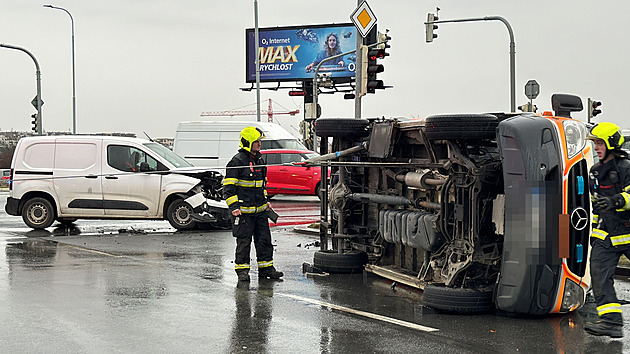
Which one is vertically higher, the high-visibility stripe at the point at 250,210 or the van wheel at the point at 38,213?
the high-visibility stripe at the point at 250,210

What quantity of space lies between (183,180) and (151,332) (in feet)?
30.9

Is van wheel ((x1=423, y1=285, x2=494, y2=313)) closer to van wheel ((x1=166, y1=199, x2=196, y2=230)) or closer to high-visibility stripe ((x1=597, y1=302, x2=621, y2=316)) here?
high-visibility stripe ((x1=597, y1=302, x2=621, y2=316))

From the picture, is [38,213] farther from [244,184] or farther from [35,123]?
[35,123]

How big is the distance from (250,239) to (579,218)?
13.1 ft

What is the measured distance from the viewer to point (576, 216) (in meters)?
7.83

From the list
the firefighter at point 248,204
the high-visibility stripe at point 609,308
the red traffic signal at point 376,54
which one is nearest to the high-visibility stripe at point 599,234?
the high-visibility stripe at point 609,308

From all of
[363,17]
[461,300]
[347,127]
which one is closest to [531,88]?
[363,17]

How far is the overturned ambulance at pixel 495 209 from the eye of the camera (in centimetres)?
775

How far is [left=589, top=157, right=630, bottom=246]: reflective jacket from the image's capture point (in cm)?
737

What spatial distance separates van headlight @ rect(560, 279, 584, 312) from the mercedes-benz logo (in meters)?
0.50

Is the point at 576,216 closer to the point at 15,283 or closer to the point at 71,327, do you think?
the point at 71,327

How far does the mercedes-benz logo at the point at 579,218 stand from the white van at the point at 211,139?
21.0 metres

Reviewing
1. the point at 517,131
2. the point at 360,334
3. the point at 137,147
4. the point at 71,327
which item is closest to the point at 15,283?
the point at 71,327

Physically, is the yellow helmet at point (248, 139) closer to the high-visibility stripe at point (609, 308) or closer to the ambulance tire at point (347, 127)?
the ambulance tire at point (347, 127)
